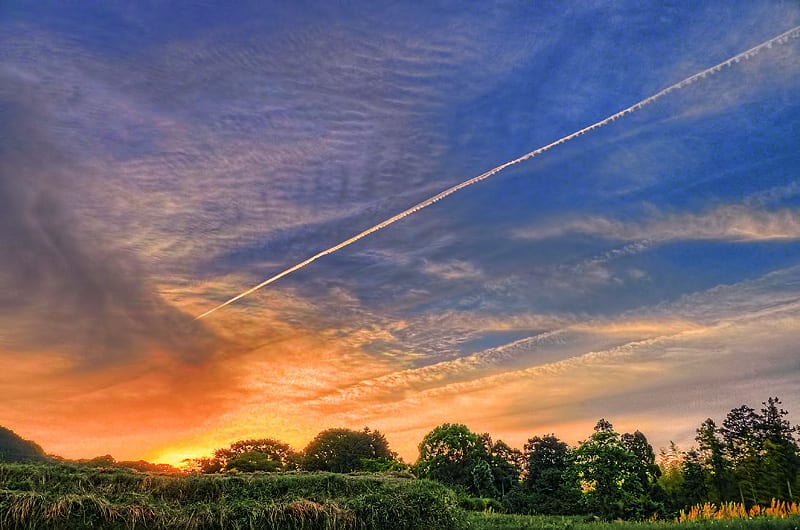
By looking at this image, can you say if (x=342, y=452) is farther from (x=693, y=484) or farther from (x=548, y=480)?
(x=693, y=484)

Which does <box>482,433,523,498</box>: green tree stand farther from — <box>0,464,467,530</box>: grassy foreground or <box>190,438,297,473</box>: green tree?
<box>0,464,467,530</box>: grassy foreground

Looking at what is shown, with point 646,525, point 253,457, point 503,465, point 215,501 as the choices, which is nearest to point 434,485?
point 215,501

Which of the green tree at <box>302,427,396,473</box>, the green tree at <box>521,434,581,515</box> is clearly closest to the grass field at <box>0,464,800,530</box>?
the green tree at <box>521,434,581,515</box>

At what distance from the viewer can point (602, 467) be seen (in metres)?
27.1

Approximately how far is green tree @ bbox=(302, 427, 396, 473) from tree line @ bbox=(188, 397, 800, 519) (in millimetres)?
98

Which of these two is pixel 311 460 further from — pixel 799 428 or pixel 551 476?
pixel 799 428

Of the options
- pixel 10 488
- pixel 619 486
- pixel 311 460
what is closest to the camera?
pixel 10 488

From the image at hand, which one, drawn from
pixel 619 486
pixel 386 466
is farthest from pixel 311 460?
pixel 619 486

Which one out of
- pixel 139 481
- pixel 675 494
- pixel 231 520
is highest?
pixel 139 481

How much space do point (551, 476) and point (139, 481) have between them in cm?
2807

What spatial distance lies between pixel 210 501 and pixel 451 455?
25.3 m

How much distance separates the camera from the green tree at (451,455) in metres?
32.8

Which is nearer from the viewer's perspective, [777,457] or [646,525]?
[646,525]

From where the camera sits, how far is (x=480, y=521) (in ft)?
54.0
